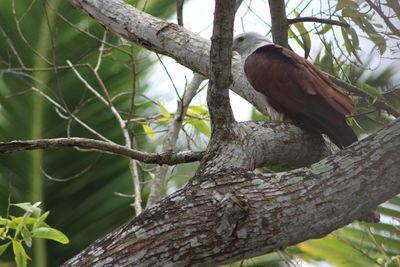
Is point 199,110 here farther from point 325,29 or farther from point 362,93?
point 362,93

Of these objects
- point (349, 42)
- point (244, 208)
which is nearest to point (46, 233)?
point (244, 208)

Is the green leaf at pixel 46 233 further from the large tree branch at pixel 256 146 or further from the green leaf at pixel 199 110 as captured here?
the green leaf at pixel 199 110

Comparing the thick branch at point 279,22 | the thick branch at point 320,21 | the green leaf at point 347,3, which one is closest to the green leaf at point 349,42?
the thick branch at point 320,21

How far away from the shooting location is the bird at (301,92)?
283cm

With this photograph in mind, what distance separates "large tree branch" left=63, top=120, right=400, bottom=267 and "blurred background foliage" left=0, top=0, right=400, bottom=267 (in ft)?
4.63

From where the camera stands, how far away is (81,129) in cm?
434

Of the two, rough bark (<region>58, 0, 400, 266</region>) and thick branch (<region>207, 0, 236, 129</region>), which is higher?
thick branch (<region>207, 0, 236, 129</region>)

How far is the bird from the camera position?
9.29 ft

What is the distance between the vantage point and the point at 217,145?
2.27 m

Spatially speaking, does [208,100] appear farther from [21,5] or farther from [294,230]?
[21,5]

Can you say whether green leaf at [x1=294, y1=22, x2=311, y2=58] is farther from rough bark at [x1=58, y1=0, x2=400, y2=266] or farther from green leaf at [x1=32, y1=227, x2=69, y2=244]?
green leaf at [x1=32, y1=227, x2=69, y2=244]

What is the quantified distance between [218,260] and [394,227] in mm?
1777

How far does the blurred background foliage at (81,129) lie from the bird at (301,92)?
0.44 metres

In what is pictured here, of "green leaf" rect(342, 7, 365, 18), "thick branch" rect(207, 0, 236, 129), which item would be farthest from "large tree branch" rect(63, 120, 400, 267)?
"green leaf" rect(342, 7, 365, 18)
